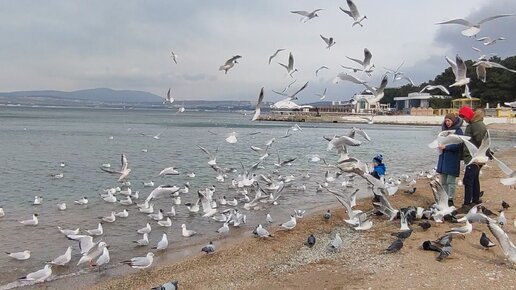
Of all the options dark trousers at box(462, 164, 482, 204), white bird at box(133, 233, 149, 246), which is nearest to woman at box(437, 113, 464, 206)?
dark trousers at box(462, 164, 482, 204)

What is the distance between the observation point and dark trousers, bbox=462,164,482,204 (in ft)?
34.7

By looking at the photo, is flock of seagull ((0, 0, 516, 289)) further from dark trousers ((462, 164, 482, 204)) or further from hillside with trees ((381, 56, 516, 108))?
hillside with trees ((381, 56, 516, 108))

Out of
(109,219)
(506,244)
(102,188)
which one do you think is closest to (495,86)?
(102,188)

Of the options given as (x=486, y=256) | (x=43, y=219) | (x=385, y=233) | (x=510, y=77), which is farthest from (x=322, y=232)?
(x=510, y=77)

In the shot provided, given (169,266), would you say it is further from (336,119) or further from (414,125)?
(336,119)

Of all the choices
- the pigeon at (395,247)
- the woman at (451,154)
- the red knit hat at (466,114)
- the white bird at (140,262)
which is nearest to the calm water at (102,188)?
the white bird at (140,262)

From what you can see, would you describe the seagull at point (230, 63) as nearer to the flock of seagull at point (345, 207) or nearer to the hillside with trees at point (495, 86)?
the flock of seagull at point (345, 207)

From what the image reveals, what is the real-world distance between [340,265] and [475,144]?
171 inches

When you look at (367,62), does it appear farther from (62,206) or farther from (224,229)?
(62,206)

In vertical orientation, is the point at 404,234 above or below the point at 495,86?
below

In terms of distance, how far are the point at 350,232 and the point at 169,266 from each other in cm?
377

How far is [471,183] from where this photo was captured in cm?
1075

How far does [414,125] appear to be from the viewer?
277 feet

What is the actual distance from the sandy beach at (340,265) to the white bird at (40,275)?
0.96 meters
